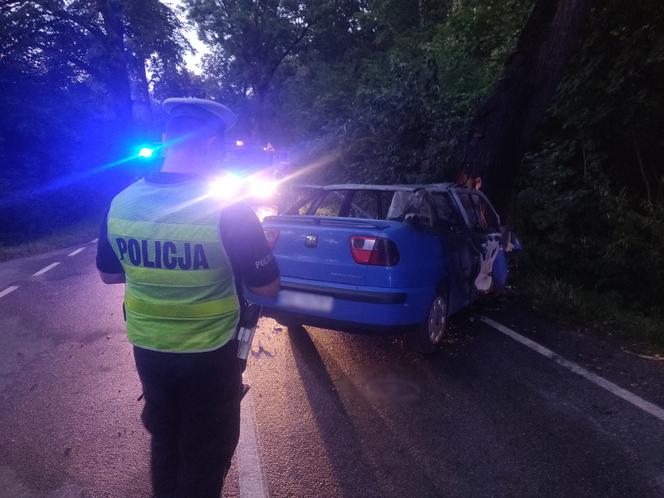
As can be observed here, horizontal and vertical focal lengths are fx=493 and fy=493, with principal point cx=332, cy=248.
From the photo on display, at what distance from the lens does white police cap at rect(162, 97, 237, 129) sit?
194 centimetres

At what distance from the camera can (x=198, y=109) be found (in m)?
1.94

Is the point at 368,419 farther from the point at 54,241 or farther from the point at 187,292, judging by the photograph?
the point at 54,241

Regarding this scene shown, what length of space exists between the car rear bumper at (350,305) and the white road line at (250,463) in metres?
1.08

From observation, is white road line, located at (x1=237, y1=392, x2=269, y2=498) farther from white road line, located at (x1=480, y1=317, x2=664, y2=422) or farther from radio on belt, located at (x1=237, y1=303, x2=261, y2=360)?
white road line, located at (x1=480, y1=317, x2=664, y2=422)

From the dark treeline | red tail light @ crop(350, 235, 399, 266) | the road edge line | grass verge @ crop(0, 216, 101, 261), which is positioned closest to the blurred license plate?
red tail light @ crop(350, 235, 399, 266)

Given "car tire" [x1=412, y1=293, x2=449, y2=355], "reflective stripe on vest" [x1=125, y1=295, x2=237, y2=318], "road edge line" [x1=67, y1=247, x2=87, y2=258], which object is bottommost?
"road edge line" [x1=67, y1=247, x2=87, y2=258]

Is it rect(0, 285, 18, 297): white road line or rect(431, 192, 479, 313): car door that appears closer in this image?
rect(431, 192, 479, 313): car door

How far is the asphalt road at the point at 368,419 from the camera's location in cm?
281

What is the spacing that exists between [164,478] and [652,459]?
2.89m

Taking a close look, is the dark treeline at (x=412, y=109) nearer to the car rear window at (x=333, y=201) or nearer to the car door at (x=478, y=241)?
the car door at (x=478, y=241)

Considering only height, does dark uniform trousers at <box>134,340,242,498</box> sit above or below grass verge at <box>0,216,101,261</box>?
above

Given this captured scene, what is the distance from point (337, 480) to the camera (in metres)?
2.80

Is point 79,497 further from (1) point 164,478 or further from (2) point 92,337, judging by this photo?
(2) point 92,337

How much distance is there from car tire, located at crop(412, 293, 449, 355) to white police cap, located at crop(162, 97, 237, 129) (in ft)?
9.60
